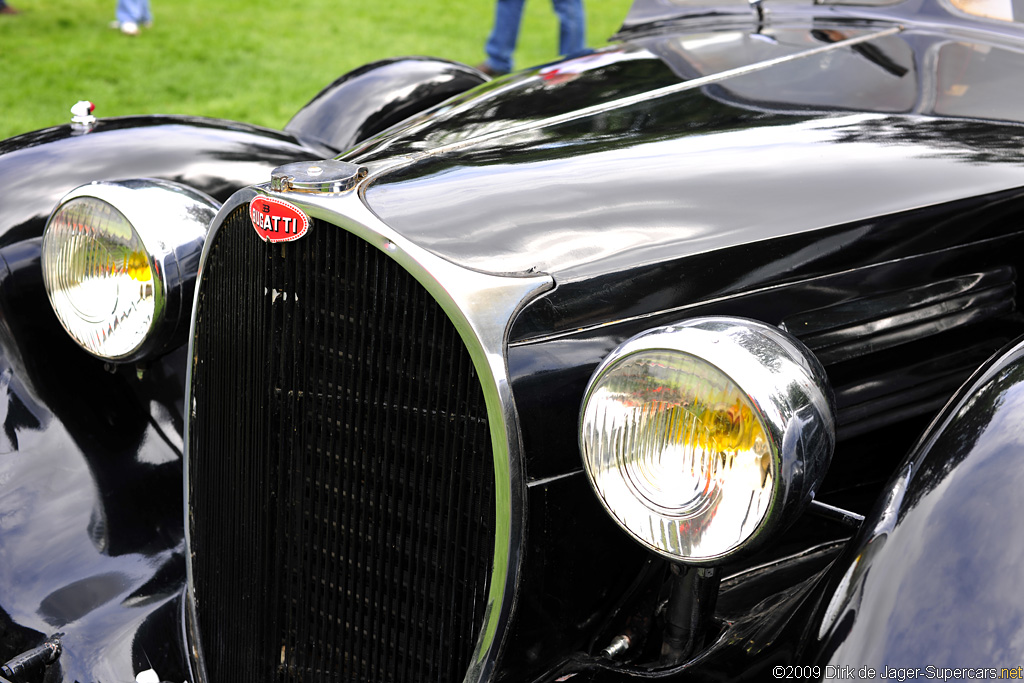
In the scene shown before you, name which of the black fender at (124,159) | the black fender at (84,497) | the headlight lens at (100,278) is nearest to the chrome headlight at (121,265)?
the headlight lens at (100,278)

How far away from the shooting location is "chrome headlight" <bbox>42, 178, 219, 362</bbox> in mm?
1902

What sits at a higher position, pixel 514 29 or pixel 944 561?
pixel 514 29

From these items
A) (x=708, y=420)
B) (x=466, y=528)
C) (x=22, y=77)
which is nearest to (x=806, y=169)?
(x=708, y=420)

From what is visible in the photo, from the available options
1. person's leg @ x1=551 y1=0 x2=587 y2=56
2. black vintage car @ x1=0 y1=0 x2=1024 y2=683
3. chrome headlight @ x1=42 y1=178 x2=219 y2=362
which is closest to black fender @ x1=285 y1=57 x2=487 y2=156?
black vintage car @ x1=0 y1=0 x2=1024 y2=683

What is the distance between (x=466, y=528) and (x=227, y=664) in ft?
2.27

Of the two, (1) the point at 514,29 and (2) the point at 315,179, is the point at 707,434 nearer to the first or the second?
(2) the point at 315,179

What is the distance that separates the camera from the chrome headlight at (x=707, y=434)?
1231 millimetres

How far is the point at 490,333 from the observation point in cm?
140

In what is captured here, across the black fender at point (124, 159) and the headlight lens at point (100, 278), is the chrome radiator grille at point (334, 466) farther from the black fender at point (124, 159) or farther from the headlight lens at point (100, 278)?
the black fender at point (124, 159)

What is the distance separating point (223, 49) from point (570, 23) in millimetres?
3373

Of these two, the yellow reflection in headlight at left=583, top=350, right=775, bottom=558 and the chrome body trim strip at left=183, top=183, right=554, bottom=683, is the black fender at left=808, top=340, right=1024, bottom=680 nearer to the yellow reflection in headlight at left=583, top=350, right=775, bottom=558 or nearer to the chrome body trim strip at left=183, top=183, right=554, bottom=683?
the yellow reflection in headlight at left=583, top=350, right=775, bottom=558

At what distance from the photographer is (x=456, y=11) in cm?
1115

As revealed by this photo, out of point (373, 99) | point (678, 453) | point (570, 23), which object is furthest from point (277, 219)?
point (570, 23)

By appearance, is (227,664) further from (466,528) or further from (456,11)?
(456,11)
